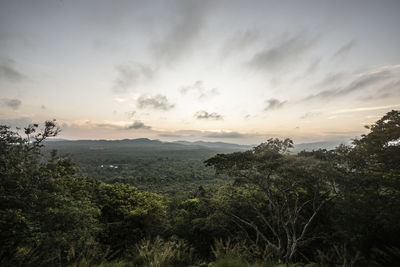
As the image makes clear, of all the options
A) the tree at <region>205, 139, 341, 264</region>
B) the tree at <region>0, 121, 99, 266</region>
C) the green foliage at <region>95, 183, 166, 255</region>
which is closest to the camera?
the tree at <region>0, 121, 99, 266</region>

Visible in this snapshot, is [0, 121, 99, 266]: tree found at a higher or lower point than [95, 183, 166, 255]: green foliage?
higher

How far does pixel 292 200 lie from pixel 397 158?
500 cm

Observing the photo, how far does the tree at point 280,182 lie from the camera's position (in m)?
6.91

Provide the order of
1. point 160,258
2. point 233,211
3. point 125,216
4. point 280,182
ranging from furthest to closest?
point 233,211
point 125,216
point 280,182
point 160,258

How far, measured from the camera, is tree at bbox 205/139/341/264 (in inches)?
272

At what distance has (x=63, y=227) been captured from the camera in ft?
20.1

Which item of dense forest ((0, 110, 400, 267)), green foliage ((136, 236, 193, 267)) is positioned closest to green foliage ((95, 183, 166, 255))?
dense forest ((0, 110, 400, 267))

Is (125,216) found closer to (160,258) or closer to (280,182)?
(160,258)

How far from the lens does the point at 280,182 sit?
8.16 meters

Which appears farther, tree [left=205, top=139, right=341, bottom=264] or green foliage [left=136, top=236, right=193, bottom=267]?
tree [left=205, top=139, right=341, bottom=264]

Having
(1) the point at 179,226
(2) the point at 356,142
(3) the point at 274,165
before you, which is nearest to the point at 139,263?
(3) the point at 274,165

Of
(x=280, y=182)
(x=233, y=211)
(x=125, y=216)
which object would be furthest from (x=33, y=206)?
(x=280, y=182)

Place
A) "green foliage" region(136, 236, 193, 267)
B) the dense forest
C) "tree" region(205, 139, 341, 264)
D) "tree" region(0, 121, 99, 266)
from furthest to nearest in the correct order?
1. "tree" region(205, 139, 341, 264)
2. "tree" region(0, 121, 99, 266)
3. the dense forest
4. "green foliage" region(136, 236, 193, 267)

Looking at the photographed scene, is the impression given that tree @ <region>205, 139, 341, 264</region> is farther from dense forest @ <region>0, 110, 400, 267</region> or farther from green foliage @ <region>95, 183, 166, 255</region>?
green foliage @ <region>95, 183, 166, 255</region>
